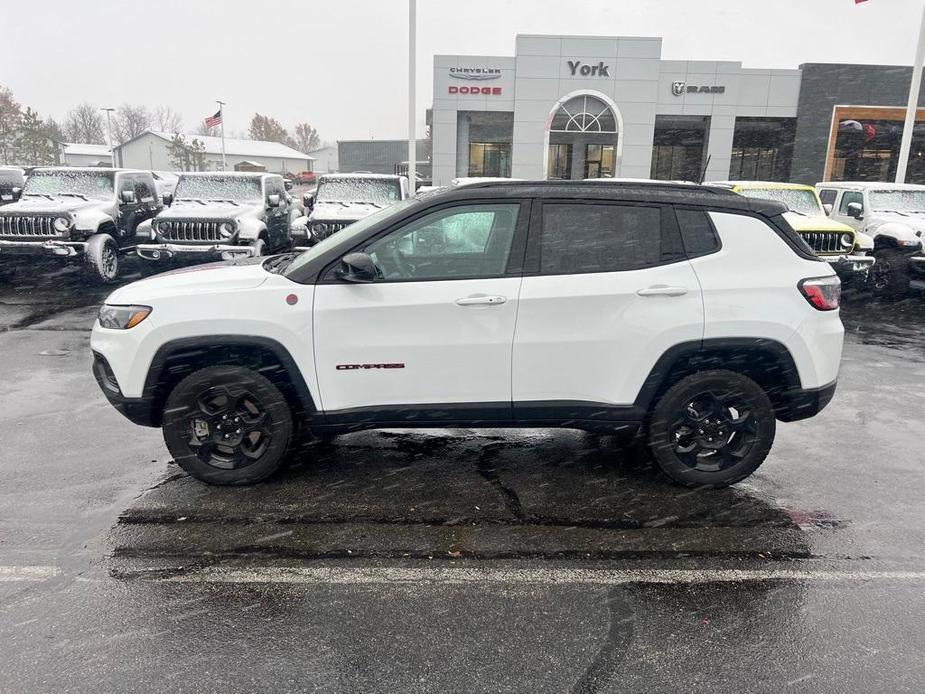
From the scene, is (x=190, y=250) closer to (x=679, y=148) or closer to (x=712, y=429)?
(x=712, y=429)

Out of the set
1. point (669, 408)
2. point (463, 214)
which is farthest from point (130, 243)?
point (669, 408)

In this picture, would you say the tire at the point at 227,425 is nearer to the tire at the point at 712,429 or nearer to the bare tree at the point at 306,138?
the tire at the point at 712,429

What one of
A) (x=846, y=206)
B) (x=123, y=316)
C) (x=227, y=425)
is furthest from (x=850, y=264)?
(x=123, y=316)

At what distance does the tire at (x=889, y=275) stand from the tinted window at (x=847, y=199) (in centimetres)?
151

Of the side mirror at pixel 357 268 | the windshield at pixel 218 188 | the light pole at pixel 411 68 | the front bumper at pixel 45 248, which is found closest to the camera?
the side mirror at pixel 357 268

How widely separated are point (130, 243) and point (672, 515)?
38.8 feet

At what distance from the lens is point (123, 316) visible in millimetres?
3961

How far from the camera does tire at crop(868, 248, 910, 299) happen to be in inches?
452

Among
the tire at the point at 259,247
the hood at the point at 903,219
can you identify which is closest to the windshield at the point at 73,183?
the tire at the point at 259,247

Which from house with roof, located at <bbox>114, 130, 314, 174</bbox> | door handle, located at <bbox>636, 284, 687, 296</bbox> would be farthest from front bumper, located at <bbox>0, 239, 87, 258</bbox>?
house with roof, located at <bbox>114, 130, 314, 174</bbox>

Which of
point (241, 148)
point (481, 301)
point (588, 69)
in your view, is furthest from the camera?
point (241, 148)

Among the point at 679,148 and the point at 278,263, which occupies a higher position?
the point at 679,148

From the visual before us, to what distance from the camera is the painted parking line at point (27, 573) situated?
315 cm

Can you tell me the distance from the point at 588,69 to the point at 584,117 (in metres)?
1.96
